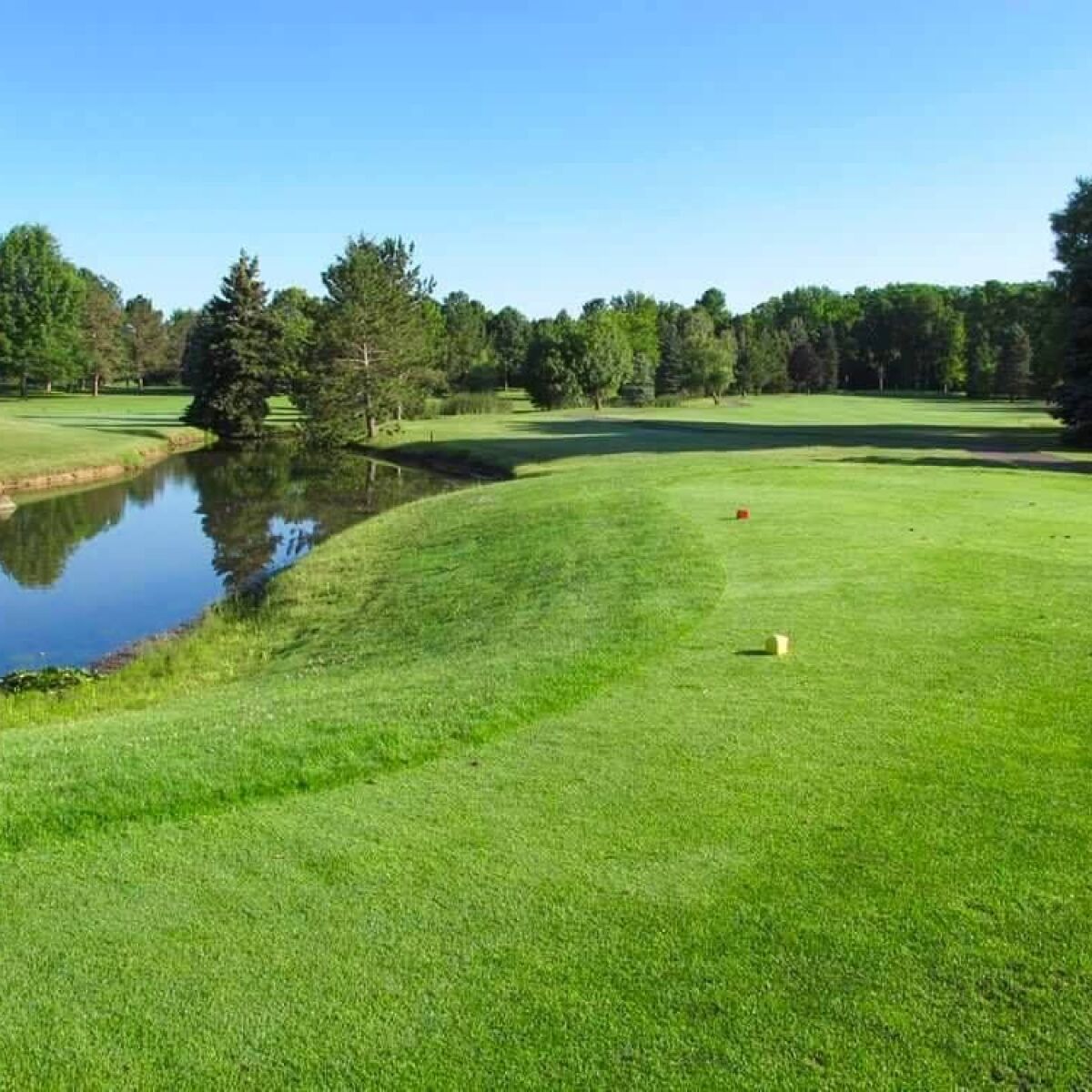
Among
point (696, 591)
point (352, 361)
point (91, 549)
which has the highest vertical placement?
point (352, 361)

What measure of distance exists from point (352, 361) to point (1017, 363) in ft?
235

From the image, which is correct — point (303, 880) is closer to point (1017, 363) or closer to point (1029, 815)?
point (1029, 815)

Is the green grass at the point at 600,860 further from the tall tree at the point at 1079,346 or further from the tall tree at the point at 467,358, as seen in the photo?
the tall tree at the point at 467,358

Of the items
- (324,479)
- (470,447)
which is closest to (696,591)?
(324,479)

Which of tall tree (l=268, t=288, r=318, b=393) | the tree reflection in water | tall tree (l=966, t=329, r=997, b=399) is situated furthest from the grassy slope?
tall tree (l=966, t=329, r=997, b=399)

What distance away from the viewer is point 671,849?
19.1ft

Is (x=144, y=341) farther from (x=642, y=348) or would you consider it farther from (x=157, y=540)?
(x=157, y=540)

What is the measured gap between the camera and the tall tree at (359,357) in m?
60.6

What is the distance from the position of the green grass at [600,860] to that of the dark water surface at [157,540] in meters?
9.12

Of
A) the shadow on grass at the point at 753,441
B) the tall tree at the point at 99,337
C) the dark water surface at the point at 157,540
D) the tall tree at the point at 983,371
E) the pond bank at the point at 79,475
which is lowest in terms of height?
the dark water surface at the point at 157,540

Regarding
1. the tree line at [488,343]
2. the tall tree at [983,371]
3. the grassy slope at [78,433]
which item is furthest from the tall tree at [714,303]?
the grassy slope at [78,433]

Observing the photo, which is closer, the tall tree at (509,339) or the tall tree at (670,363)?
the tall tree at (670,363)

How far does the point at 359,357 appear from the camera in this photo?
204ft

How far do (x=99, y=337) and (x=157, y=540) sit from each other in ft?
300
